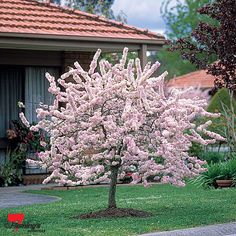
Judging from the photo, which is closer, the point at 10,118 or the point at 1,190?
the point at 1,190

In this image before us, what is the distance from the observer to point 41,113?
40.2 feet

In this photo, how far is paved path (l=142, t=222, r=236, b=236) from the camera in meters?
11.2

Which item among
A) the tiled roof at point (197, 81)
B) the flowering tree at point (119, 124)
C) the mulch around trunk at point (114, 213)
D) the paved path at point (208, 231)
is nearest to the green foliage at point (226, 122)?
the mulch around trunk at point (114, 213)

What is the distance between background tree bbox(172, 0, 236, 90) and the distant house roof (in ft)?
12.2

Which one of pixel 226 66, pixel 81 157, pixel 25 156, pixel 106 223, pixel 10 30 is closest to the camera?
pixel 106 223

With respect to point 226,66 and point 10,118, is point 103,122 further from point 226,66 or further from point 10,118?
point 10,118

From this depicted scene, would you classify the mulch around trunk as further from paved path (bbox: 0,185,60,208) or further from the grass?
paved path (bbox: 0,185,60,208)

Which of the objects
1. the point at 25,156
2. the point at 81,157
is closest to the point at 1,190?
the point at 25,156

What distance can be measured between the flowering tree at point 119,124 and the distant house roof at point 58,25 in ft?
17.5

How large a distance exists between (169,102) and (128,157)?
95cm

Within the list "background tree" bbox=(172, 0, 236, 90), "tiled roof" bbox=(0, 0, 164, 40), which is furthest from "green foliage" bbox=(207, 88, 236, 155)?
"background tree" bbox=(172, 0, 236, 90)

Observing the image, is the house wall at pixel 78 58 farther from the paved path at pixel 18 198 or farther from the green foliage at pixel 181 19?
the green foliage at pixel 181 19

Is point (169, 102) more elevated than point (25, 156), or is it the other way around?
point (169, 102)

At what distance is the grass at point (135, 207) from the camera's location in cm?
1148
